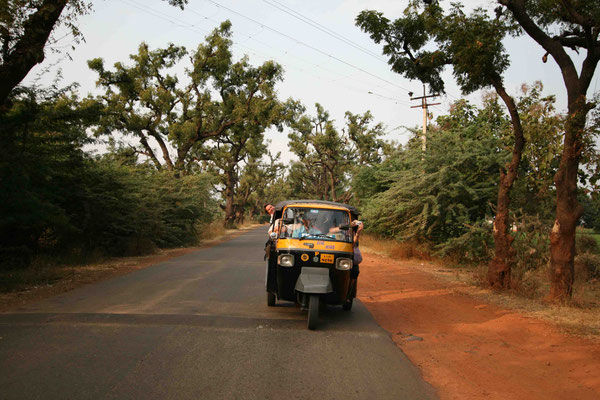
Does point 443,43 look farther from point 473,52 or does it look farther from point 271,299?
point 271,299

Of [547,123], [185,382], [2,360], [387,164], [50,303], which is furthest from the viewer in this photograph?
[387,164]

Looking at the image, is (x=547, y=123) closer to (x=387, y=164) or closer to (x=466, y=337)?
(x=466, y=337)

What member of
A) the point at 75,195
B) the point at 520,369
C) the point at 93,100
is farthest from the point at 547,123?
the point at 93,100

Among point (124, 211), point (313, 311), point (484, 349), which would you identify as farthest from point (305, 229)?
point (124, 211)

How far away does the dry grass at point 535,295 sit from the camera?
26.3 feet

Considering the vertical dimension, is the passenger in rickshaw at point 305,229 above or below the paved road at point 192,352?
above

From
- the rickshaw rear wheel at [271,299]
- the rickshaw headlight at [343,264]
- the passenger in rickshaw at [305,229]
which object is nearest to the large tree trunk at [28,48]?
the passenger in rickshaw at [305,229]

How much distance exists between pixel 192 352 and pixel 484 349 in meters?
4.11

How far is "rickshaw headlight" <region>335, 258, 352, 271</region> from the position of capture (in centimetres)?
771

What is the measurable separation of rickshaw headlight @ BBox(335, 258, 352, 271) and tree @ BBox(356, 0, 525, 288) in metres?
5.56

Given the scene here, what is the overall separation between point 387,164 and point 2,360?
72.4 ft

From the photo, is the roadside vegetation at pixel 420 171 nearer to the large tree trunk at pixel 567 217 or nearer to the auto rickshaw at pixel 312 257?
the large tree trunk at pixel 567 217

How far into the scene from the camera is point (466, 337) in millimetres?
7246

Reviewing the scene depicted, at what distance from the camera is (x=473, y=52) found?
10.9m
